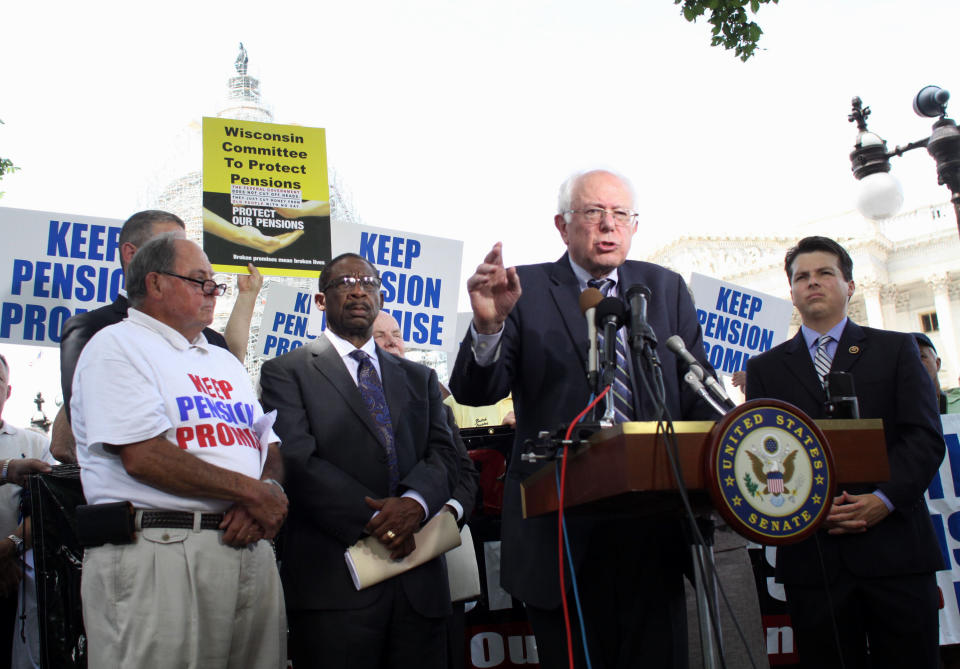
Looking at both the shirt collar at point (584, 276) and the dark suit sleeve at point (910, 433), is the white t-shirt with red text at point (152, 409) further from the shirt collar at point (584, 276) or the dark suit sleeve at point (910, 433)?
the dark suit sleeve at point (910, 433)

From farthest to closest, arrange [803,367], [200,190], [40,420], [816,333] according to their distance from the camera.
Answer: [200,190] < [40,420] < [816,333] < [803,367]

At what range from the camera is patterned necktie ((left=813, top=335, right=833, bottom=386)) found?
3.68 metres

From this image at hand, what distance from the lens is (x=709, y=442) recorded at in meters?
1.91

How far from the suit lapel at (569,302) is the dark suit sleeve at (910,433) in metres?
1.46

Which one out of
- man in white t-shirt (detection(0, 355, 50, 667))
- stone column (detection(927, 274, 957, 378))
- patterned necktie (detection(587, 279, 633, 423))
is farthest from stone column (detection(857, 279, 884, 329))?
patterned necktie (detection(587, 279, 633, 423))

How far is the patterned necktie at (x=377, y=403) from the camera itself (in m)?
3.58

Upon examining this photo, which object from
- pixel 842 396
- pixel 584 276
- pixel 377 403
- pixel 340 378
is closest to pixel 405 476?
pixel 377 403

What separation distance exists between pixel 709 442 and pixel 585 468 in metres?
0.30

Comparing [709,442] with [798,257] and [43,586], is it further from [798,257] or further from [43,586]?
[43,586]

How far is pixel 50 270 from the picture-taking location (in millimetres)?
5816

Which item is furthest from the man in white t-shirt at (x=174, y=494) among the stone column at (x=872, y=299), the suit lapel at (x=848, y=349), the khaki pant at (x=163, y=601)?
the stone column at (x=872, y=299)

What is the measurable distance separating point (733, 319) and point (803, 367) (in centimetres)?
437

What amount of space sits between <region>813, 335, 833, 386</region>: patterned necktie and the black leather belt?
2581 mm

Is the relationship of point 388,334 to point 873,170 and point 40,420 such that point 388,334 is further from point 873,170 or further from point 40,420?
point 40,420
